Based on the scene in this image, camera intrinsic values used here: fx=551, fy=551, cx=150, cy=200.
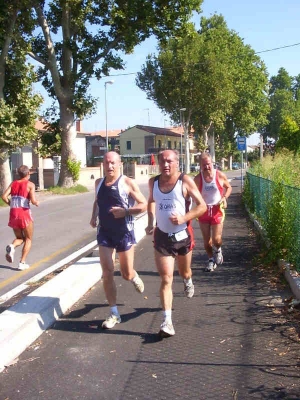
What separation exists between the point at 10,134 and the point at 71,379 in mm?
21174

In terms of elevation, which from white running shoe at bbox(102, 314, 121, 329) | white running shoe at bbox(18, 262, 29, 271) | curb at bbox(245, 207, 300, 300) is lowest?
white running shoe at bbox(18, 262, 29, 271)

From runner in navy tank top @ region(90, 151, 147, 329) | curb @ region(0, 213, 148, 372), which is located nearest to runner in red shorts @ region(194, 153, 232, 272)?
curb @ region(0, 213, 148, 372)

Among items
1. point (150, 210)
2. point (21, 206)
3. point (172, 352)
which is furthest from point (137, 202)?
point (21, 206)

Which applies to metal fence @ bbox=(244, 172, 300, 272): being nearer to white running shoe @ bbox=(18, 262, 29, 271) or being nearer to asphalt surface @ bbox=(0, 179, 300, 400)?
asphalt surface @ bbox=(0, 179, 300, 400)

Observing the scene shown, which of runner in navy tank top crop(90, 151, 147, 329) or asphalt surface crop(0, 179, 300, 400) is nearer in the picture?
asphalt surface crop(0, 179, 300, 400)

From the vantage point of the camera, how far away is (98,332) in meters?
5.61

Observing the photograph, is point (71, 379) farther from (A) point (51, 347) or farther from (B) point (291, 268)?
(B) point (291, 268)

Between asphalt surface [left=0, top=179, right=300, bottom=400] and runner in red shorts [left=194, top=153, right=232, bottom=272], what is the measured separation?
4.04 feet

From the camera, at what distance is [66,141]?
31.3 m

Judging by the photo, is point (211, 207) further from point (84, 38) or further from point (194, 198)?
point (84, 38)

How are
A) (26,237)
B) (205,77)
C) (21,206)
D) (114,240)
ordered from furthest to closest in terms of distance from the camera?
1. (205,77)
2. (26,237)
3. (21,206)
4. (114,240)

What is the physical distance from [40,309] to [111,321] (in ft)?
2.62

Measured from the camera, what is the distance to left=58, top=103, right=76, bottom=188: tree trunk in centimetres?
3059

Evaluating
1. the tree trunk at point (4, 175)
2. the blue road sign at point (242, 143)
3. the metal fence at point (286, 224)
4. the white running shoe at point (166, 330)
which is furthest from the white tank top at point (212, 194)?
the blue road sign at point (242, 143)
